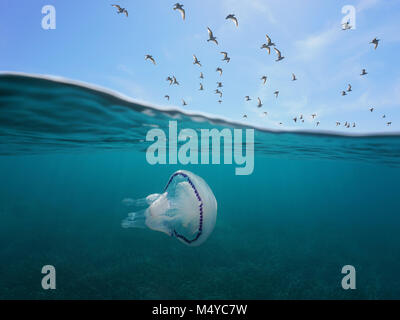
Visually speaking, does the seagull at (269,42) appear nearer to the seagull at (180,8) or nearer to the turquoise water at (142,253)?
the seagull at (180,8)

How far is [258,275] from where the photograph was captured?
30.2ft

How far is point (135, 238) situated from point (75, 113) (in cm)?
730

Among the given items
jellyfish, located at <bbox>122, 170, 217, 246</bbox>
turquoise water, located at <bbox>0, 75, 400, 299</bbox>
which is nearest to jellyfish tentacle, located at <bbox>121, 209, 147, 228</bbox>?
jellyfish, located at <bbox>122, 170, 217, 246</bbox>

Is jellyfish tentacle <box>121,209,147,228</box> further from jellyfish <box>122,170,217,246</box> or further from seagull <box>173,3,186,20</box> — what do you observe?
seagull <box>173,3,186,20</box>

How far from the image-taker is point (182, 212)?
4602 millimetres

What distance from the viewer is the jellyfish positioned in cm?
418

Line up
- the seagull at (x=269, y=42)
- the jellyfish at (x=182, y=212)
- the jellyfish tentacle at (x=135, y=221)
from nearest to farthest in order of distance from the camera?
the jellyfish at (x=182, y=212)
the jellyfish tentacle at (x=135, y=221)
the seagull at (x=269, y=42)

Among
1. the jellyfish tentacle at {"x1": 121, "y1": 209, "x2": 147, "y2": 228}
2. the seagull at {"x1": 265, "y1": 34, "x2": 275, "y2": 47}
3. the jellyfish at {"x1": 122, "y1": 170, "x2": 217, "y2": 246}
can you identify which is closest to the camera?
A: the jellyfish at {"x1": 122, "y1": 170, "x2": 217, "y2": 246}

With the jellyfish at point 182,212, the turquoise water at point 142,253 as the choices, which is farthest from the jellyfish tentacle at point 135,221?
the turquoise water at point 142,253

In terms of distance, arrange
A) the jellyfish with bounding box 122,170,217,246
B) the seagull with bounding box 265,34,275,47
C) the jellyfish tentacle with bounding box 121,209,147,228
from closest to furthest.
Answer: the jellyfish with bounding box 122,170,217,246 → the jellyfish tentacle with bounding box 121,209,147,228 → the seagull with bounding box 265,34,275,47

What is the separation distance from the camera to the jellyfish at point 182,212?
4184 millimetres

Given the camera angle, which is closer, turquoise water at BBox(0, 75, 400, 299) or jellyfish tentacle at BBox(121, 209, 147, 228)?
jellyfish tentacle at BBox(121, 209, 147, 228)
